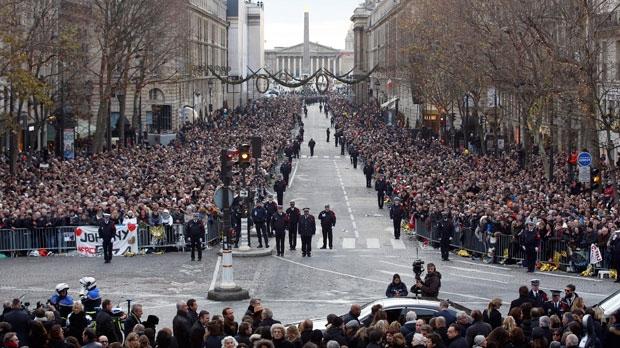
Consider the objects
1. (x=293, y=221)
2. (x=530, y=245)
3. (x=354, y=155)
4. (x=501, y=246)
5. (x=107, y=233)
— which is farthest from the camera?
(x=354, y=155)

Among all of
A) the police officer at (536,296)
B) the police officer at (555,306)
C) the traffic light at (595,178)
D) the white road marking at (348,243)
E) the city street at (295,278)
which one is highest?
the traffic light at (595,178)

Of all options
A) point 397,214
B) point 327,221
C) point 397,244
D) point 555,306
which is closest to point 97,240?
point 327,221

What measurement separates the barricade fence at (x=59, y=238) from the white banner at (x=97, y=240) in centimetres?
20

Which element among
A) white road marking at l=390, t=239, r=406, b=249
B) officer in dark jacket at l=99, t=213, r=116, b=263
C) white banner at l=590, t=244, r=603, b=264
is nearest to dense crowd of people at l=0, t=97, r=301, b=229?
officer in dark jacket at l=99, t=213, r=116, b=263

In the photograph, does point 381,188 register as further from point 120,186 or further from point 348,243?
point 120,186

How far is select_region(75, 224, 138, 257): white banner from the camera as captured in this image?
36.2 m

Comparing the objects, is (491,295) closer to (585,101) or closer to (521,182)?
(585,101)

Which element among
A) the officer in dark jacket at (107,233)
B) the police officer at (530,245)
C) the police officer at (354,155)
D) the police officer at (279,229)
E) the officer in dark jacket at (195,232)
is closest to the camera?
the police officer at (530,245)

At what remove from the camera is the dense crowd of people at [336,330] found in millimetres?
16547

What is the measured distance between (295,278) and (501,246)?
6.45 m

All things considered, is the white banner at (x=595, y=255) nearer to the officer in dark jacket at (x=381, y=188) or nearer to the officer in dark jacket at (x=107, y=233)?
the officer in dark jacket at (x=107, y=233)

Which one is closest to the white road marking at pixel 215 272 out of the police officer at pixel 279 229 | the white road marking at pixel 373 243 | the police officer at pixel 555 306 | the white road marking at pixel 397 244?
the police officer at pixel 279 229

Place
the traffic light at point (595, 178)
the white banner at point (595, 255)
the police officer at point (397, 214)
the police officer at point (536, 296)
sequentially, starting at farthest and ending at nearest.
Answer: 1. the traffic light at point (595, 178)
2. the police officer at point (397, 214)
3. the white banner at point (595, 255)
4. the police officer at point (536, 296)

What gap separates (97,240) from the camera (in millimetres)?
36312
